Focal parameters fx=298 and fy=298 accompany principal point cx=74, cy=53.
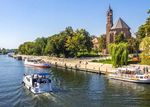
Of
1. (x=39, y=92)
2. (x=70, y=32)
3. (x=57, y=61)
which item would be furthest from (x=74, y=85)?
(x=70, y=32)

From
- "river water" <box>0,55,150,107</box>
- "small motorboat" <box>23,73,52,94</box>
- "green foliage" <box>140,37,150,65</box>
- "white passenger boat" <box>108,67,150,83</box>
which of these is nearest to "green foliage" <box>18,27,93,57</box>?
"white passenger boat" <box>108,67,150,83</box>

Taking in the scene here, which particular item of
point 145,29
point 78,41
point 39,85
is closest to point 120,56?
point 145,29

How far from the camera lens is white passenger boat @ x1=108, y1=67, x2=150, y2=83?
192ft

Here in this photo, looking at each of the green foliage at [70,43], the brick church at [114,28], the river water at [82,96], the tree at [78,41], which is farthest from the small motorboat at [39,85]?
the brick church at [114,28]

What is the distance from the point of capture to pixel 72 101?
4097cm

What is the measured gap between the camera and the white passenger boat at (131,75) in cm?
5866

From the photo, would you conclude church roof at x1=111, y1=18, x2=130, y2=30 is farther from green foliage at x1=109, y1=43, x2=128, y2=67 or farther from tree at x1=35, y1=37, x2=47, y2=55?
green foliage at x1=109, y1=43, x2=128, y2=67

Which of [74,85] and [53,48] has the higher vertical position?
[53,48]

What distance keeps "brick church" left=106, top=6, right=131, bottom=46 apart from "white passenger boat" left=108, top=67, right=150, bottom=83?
7875cm

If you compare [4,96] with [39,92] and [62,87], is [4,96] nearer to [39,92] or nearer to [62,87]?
[39,92]

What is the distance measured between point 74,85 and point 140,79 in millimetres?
13506

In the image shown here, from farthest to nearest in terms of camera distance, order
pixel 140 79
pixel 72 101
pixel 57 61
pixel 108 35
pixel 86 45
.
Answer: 1. pixel 108 35
2. pixel 86 45
3. pixel 57 61
4. pixel 140 79
5. pixel 72 101

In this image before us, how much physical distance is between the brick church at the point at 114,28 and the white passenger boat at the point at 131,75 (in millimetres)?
78752

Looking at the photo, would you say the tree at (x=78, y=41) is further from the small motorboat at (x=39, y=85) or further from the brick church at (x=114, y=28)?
the small motorboat at (x=39, y=85)
